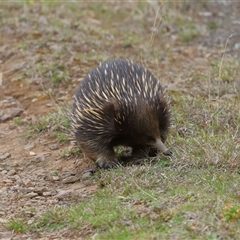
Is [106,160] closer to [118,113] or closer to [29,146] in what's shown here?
[118,113]

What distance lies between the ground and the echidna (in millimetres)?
244

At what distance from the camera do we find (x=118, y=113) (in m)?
5.27

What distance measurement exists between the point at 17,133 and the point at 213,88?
202 cm

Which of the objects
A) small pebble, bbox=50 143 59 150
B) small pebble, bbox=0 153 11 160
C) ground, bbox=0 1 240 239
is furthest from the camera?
small pebble, bbox=50 143 59 150

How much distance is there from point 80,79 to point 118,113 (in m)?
2.51

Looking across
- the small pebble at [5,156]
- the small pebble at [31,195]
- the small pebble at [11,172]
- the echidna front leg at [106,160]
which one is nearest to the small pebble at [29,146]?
the small pebble at [5,156]

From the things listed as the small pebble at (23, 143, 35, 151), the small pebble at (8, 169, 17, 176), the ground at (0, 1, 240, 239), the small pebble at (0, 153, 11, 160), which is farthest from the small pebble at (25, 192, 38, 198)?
the small pebble at (23, 143, 35, 151)

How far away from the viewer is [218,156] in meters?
5.15

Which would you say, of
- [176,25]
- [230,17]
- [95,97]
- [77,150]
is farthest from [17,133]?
[230,17]

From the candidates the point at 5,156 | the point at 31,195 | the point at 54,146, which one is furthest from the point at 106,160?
the point at 5,156

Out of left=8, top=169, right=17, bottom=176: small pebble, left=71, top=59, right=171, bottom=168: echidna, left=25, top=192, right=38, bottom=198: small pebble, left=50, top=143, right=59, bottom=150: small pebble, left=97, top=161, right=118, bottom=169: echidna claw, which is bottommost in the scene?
left=8, top=169, right=17, bottom=176: small pebble

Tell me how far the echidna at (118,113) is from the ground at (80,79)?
244mm

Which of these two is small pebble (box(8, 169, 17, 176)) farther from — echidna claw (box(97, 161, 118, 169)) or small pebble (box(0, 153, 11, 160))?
echidna claw (box(97, 161, 118, 169))

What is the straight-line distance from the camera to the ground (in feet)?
16.9
